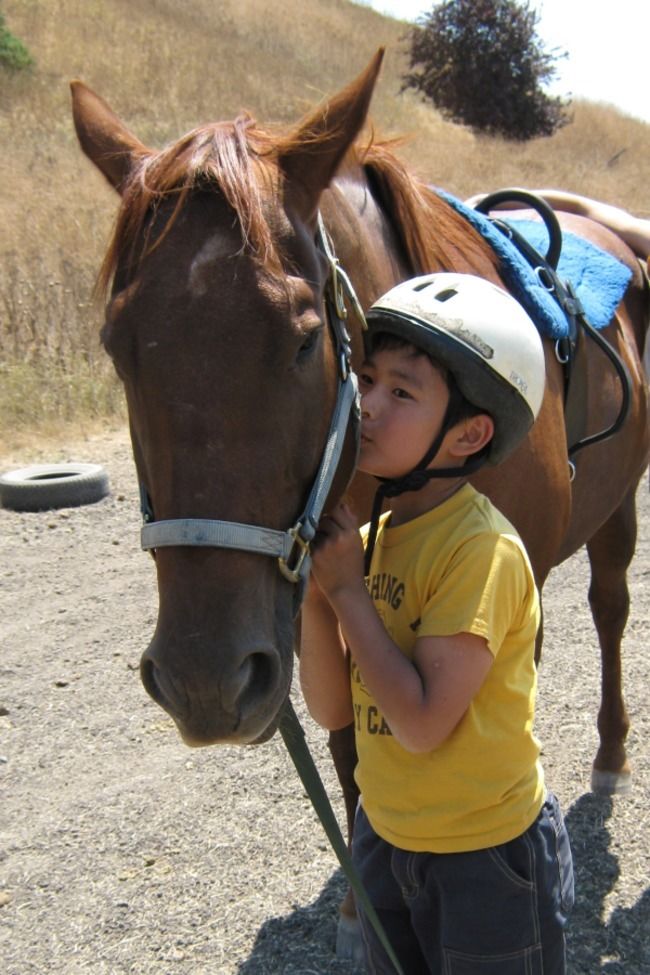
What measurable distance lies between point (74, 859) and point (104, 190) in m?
15.0

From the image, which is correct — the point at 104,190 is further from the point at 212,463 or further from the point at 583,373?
the point at 212,463

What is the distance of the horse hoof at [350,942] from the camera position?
9.25ft

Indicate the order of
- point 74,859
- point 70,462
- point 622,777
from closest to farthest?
point 74,859
point 622,777
point 70,462

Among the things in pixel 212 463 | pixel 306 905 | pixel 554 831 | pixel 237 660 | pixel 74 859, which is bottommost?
pixel 74 859

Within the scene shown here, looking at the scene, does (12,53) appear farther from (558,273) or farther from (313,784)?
(313,784)

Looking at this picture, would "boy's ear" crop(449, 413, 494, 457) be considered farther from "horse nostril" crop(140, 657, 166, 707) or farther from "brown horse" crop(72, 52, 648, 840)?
"horse nostril" crop(140, 657, 166, 707)

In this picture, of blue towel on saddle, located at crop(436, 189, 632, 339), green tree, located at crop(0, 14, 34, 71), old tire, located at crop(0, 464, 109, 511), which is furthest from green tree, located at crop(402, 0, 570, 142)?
blue towel on saddle, located at crop(436, 189, 632, 339)

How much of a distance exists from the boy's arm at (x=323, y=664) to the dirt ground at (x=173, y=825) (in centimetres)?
117

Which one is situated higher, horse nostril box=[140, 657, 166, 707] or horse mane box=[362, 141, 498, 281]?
horse mane box=[362, 141, 498, 281]

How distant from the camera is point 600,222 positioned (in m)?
3.82

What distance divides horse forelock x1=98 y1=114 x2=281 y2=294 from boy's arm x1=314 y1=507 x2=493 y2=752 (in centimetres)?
61

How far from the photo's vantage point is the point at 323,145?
184cm

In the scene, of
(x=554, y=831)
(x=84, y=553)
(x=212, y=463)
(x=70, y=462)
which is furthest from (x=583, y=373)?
(x=70, y=462)

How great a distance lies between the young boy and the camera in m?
1.63
